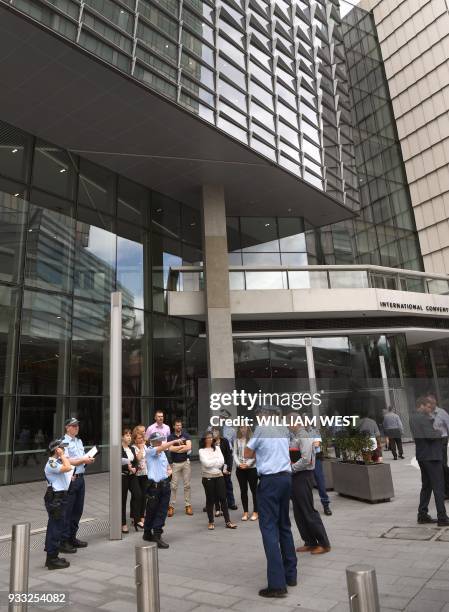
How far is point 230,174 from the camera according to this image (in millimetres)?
20406

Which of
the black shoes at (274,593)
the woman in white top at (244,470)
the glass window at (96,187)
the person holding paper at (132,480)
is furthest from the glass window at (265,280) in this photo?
the black shoes at (274,593)

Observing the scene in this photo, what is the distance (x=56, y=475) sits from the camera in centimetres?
618

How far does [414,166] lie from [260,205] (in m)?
17.7

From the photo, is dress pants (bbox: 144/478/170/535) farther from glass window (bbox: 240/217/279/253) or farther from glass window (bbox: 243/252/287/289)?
glass window (bbox: 240/217/279/253)

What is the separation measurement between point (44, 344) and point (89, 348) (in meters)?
1.79

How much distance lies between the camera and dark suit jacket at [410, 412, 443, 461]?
275 inches

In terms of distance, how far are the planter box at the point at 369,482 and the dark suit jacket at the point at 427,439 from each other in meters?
2.08

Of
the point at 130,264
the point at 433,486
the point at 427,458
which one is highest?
the point at 130,264

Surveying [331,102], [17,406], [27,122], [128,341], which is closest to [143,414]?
[128,341]

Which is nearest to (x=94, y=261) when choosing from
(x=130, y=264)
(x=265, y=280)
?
(x=130, y=264)

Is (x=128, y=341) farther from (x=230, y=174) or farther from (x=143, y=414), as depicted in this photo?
(x=230, y=174)

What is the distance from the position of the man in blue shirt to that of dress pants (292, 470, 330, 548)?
2.13m

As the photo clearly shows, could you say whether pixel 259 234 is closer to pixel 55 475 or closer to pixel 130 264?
pixel 130 264

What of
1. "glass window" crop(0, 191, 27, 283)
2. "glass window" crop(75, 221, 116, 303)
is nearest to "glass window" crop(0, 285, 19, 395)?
"glass window" crop(0, 191, 27, 283)
